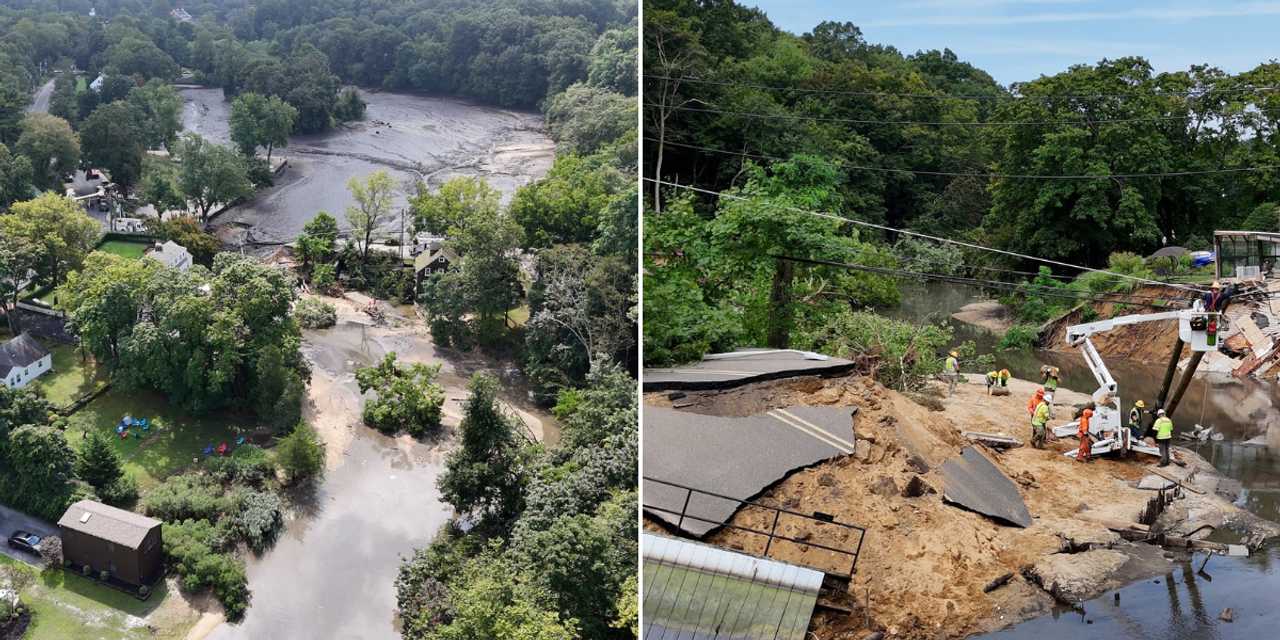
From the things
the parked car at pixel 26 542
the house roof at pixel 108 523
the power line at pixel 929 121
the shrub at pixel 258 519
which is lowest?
the parked car at pixel 26 542

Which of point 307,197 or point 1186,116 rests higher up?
point 1186,116

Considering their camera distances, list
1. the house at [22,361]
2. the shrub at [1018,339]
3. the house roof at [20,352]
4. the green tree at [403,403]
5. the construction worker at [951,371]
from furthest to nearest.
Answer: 1. the shrub at [1018,339]
2. the green tree at [403,403]
3. the house roof at [20,352]
4. the house at [22,361]
5. the construction worker at [951,371]

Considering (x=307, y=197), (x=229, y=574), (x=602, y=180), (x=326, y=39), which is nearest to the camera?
(x=229, y=574)

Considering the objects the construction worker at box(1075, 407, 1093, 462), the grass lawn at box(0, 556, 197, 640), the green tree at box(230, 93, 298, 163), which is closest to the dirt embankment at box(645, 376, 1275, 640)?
the construction worker at box(1075, 407, 1093, 462)

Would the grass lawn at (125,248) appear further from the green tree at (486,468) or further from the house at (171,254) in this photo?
the green tree at (486,468)

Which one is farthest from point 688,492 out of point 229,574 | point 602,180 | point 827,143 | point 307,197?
point 307,197

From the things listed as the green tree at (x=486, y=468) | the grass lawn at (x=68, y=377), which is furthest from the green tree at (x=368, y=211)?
the green tree at (x=486, y=468)

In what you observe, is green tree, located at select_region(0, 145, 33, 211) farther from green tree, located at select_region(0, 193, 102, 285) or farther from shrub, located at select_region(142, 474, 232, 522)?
shrub, located at select_region(142, 474, 232, 522)

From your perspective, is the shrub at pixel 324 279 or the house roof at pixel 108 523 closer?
the house roof at pixel 108 523

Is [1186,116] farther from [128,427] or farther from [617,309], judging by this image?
[128,427]
